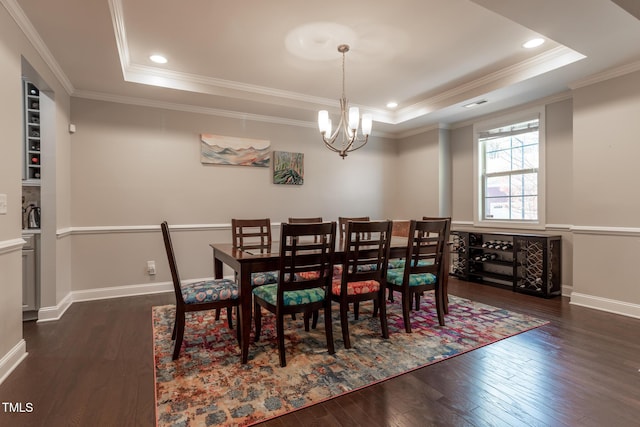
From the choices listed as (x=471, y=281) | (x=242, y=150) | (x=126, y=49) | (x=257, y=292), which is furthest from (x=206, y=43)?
(x=471, y=281)

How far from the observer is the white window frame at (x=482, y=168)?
4.21 m

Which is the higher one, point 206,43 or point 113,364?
point 206,43

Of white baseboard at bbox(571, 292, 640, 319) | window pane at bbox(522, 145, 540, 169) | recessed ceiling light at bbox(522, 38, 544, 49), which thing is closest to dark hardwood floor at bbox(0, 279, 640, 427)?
white baseboard at bbox(571, 292, 640, 319)

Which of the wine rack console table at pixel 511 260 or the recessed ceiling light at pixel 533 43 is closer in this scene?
the recessed ceiling light at pixel 533 43

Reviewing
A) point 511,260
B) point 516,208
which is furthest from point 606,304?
point 516,208

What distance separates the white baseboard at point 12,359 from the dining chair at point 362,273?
214 cm

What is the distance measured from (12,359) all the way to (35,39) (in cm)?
236

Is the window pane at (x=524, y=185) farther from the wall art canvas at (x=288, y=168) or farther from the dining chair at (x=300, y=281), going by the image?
the dining chair at (x=300, y=281)

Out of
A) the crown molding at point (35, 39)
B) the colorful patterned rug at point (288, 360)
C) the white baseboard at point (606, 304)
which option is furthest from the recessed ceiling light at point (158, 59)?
the white baseboard at point (606, 304)

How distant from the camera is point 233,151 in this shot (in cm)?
458

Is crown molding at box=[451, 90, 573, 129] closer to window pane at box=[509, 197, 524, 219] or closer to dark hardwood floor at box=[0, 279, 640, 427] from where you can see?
window pane at box=[509, 197, 524, 219]

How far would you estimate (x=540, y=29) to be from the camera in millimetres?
2541

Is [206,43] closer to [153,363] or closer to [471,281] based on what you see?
[153,363]

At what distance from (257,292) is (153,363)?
2.71 ft
